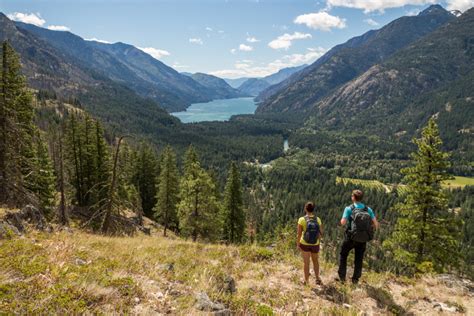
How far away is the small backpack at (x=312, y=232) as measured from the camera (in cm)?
882

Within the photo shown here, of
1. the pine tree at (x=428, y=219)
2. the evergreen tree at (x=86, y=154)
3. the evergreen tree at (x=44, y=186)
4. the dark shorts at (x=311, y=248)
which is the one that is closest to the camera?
the dark shorts at (x=311, y=248)

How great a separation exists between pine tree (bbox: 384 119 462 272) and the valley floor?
25.7 ft

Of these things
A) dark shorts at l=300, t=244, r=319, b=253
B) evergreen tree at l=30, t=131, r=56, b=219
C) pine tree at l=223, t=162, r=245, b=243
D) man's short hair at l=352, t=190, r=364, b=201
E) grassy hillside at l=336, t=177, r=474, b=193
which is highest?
man's short hair at l=352, t=190, r=364, b=201

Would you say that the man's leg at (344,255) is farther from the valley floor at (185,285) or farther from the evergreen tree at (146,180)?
the evergreen tree at (146,180)

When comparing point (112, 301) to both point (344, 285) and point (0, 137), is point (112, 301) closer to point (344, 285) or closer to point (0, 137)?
point (344, 285)

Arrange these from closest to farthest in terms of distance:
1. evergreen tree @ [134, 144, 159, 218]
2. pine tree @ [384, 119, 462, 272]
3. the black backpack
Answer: the black backpack < pine tree @ [384, 119, 462, 272] < evergreen tree @ [134, 144, 159, 218]

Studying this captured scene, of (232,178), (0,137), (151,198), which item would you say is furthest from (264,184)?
(0,137)

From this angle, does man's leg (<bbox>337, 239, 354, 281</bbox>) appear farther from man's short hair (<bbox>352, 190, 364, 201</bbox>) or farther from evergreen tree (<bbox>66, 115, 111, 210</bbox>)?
evergreen tree (<bbox>66, 115, 111, 210</bbox>)

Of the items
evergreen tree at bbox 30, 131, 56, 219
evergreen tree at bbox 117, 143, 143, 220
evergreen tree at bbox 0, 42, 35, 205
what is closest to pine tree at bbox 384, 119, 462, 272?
evergreen tree at bbox 117, 143, 143, 220

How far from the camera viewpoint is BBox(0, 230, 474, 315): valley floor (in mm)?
5590

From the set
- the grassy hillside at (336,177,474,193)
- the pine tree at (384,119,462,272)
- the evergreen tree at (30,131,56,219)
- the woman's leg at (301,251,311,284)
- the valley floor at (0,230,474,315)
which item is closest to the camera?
the valley floor at (0,230,474,315)

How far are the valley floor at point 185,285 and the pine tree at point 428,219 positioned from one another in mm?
7840

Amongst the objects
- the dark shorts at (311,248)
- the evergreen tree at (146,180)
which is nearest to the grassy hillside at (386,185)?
the evergreen tree at (146,180)

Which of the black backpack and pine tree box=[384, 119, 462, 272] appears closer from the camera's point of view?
the black backpack
